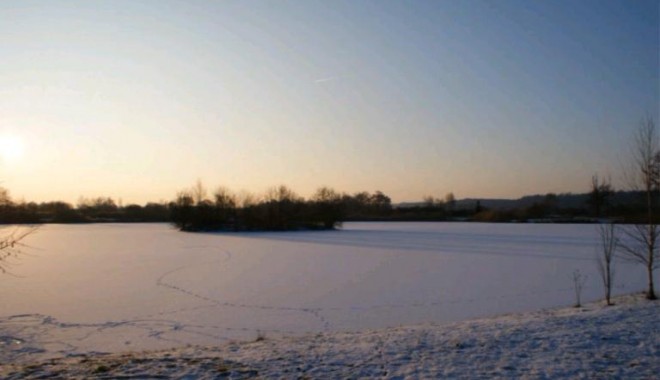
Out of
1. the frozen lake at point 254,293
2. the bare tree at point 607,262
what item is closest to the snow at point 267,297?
the frozen lake at point 254,293

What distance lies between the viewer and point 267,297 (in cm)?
1196

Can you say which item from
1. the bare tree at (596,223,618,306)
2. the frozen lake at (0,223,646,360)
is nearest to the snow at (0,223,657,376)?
the frozen lake at (0,223,646,360)

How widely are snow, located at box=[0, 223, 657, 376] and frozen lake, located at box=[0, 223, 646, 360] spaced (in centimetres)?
3

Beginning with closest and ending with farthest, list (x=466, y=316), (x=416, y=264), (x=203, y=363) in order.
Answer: (x=203, y=363), (x=466, y=316), (x=416, y=264)

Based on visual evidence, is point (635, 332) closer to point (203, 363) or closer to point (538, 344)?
point (538, 344)

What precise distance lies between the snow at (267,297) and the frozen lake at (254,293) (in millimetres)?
34

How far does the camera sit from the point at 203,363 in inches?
224

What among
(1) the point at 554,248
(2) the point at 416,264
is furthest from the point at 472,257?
(1) the point at 554,248

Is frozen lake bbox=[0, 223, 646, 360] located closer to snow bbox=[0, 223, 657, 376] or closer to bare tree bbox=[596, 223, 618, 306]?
snow bbox=[0, 223, 657, 376]

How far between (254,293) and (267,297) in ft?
2.28

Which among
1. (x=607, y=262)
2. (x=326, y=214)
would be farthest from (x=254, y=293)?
(x=326, y=214)

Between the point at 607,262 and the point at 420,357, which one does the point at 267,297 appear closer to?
the point at 420,357

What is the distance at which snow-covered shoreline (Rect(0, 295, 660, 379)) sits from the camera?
17.2 feet

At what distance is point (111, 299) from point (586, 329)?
32.7ft
